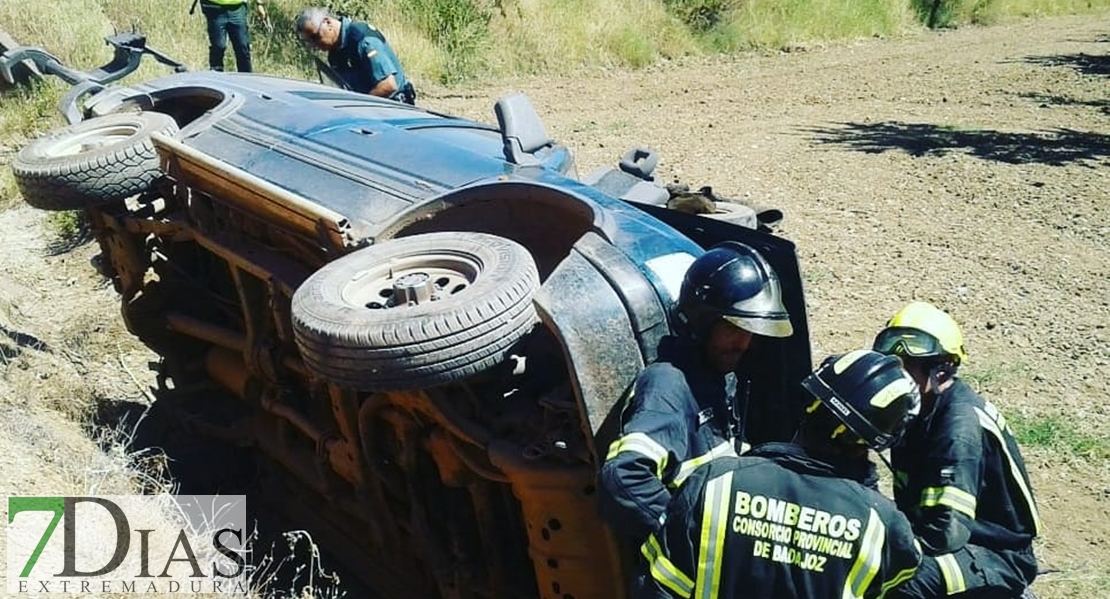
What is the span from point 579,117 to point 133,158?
27.1 feet

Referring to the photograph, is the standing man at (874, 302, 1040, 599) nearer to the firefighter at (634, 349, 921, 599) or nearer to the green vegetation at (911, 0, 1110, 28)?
the firefighter at (634, 349, 921, 599)

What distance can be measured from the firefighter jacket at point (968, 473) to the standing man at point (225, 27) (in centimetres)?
909

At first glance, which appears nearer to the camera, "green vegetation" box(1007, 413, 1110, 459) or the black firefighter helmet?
the black firefighter helmet

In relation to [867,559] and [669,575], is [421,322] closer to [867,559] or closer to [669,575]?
[669,575]

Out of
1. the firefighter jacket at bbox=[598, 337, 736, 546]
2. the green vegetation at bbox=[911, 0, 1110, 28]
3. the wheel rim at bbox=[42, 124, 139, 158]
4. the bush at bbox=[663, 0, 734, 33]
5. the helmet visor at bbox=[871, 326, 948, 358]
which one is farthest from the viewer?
the green vegetation at bbox=[911, 0, 1110, 28]

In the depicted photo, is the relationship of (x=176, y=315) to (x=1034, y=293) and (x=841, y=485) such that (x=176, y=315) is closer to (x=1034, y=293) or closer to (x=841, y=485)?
(x=841, y=485)

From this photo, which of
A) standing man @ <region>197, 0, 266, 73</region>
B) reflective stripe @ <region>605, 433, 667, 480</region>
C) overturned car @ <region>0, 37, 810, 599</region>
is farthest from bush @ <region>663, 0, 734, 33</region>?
reflective stripe @ <region>605, 433, 667, 480</region>

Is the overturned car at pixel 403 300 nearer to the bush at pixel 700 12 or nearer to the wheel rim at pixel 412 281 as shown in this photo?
the wheel rim at pixel 412 281

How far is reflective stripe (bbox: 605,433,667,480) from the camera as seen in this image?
3.14 meters

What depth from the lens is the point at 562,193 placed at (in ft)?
14.1

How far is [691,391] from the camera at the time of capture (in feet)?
11.3

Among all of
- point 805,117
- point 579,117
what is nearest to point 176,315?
point 579,117

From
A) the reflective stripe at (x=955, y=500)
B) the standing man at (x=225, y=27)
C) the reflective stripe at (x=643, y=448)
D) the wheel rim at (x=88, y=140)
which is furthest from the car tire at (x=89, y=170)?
the standing man at (x=225, y=27)

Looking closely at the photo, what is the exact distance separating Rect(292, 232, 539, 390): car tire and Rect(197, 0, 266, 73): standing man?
793 centimetres
